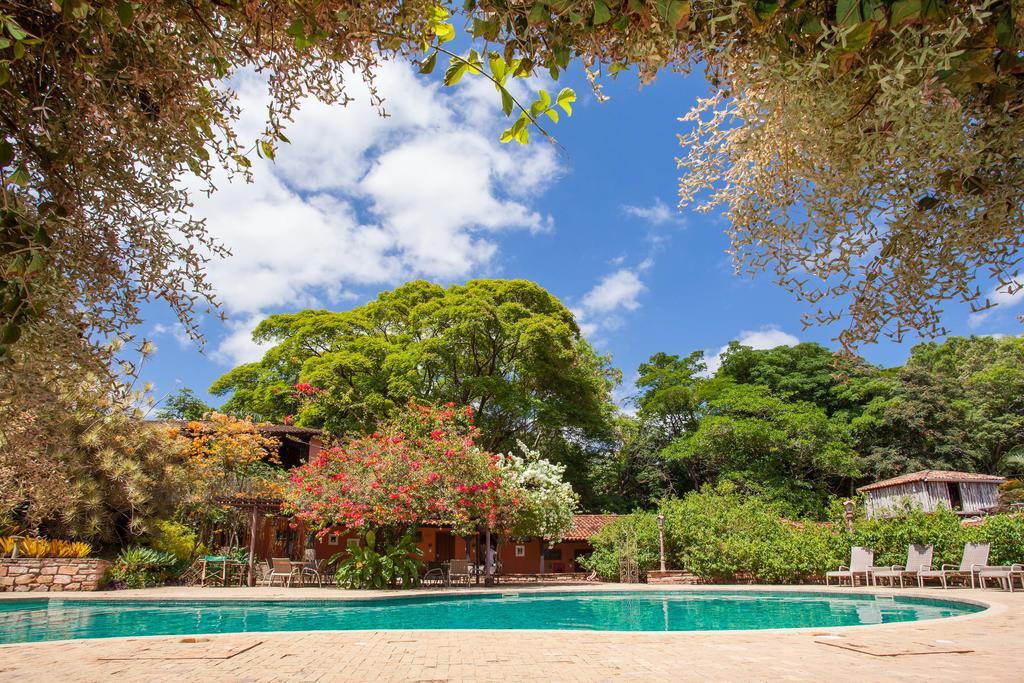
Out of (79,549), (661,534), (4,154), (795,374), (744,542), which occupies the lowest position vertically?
(744,542)

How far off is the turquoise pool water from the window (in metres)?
11.3

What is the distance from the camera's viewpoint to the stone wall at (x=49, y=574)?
1252 centimetres

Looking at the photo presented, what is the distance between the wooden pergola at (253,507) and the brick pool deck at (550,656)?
967 cm

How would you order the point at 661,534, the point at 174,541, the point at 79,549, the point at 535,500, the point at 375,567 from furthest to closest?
the point at 661,534 < the point at 535,500 < the point at 174,541 < the point at 375,567 < the point at 79,549

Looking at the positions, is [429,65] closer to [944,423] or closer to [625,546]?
[625,546]

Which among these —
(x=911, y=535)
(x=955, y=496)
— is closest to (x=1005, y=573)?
(x=911, y=535)

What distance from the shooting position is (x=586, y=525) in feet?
79.3

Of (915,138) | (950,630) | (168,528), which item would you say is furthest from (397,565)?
(915,138)

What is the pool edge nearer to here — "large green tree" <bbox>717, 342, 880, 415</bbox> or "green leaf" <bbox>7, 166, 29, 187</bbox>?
"green leaf" <bbox>7, 166, 29, 187</bbox>

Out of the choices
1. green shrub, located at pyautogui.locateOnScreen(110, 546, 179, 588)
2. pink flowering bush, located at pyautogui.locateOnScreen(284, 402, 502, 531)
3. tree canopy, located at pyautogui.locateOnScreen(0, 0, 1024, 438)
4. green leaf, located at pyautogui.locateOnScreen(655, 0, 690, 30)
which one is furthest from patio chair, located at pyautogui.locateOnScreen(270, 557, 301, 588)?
green leaf, located at pyautogui.locateOnScreen(655, 0, 690, 30)

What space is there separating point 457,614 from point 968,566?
1023 cm

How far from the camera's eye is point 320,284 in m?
26.0

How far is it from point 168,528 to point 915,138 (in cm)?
1764

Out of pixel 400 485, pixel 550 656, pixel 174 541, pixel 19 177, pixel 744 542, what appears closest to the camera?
pixel 19 177
